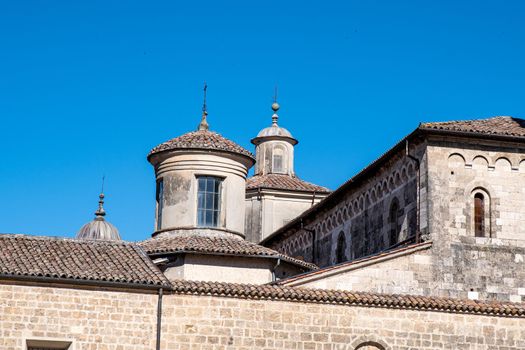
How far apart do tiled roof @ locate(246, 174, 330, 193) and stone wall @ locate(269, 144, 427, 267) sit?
15.3 feet

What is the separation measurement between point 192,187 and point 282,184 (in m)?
14.7

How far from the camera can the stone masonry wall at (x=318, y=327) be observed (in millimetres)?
21906

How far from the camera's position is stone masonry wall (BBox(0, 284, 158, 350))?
2122 centimetres

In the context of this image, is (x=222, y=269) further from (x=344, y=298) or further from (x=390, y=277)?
(x=344, y=298)

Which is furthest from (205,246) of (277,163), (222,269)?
(277,163)

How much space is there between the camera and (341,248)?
3569 cm

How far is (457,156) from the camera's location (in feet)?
92.5

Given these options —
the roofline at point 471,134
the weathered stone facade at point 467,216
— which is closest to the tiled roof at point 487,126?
the roofline at point 471,134

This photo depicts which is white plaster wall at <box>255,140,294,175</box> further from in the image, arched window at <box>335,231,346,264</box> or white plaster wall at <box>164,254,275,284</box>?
white plaster wall at <box>164,254,275,284</box>

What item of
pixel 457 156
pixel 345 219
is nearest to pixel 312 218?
pixel 345 219

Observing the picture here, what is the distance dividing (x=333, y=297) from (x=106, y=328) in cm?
469

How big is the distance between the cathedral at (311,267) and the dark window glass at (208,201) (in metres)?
0.03

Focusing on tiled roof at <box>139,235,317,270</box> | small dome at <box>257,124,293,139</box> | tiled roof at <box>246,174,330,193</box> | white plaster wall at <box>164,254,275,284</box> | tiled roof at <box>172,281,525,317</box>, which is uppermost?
small dome at <box>257,124,293,139</box>

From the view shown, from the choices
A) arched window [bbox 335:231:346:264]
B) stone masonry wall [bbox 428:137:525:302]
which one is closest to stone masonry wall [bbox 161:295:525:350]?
stone masonry wall [bbox 428:137:525:302]
